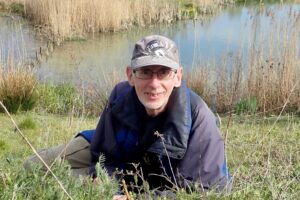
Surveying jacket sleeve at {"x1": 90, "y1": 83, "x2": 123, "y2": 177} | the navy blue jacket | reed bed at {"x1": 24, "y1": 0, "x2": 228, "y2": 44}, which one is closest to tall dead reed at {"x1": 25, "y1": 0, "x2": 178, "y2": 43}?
reed bed at {"x1": 24, "y1": 0, "x2": 228, "y2": 44}

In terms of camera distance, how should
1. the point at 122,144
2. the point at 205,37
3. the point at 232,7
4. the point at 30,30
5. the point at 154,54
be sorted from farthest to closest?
the point at 232,7
the point at 30,30
the point at 205,37
the point at 122,144
the point at 154,54

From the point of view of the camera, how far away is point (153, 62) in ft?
8.07

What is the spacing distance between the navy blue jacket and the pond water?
4375 millimetres

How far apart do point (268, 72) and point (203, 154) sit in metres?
4.57

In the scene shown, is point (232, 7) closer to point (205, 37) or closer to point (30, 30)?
point (205, 37)

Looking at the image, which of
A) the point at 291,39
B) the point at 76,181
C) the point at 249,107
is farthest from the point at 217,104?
the point at 76,181

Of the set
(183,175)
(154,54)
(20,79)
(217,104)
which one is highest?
(154,54)

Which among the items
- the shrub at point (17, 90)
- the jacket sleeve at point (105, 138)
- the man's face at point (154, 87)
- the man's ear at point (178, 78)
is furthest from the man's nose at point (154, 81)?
the shrub at point (17, 90)

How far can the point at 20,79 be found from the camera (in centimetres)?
667

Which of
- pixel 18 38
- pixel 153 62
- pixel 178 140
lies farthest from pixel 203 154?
pixel 18 38

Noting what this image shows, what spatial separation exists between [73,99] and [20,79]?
975 millimetres

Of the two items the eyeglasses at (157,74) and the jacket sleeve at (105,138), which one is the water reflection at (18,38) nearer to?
the jacket sleeve at (105,138)

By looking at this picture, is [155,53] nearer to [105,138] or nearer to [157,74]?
[157,74]

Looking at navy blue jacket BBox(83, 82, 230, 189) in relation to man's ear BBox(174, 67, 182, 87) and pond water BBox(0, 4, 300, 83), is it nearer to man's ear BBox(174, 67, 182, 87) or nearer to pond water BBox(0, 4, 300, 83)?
man's ear BBox(174, 67, 182, 87)
